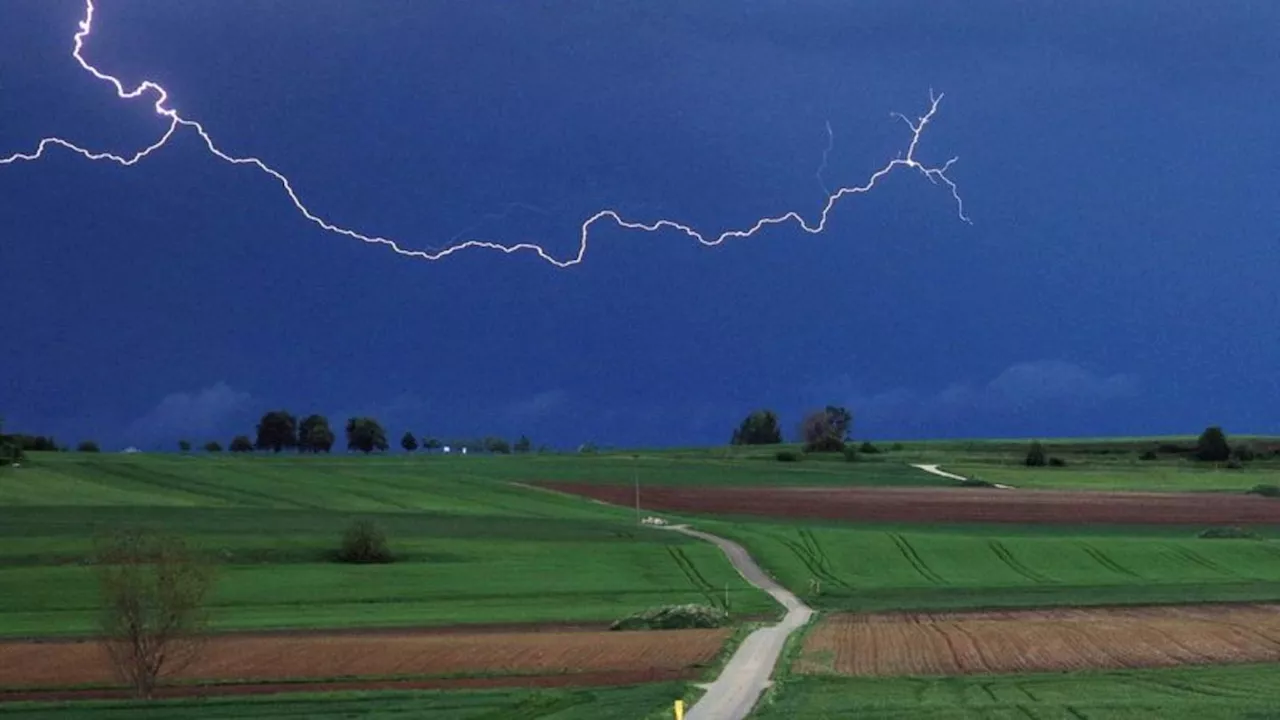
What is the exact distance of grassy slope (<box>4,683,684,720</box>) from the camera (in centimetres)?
3066

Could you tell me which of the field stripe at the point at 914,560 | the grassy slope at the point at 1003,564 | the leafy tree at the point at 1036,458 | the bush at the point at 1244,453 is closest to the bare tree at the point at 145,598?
the grassy slope at the point at 1003,564

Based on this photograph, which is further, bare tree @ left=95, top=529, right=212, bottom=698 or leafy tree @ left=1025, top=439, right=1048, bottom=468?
leafy tree @ left=1025, top=439, right=1048, bottom=468

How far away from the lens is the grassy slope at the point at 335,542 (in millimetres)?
60031

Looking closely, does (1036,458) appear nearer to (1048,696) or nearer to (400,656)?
(400,656)

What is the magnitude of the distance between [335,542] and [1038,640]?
41.1m

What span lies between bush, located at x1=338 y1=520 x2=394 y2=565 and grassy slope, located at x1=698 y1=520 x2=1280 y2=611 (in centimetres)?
1849

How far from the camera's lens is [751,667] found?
39875 millimetres

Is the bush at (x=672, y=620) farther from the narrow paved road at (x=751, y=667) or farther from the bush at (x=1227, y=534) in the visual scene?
the bush at (x=1227, y=534)

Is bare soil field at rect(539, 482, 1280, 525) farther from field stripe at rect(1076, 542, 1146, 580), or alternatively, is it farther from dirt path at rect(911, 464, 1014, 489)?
field stripe at rect(1076, 542, 1146, 580)

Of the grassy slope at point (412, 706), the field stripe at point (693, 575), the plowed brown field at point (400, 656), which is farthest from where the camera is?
the field stripe at point (693, 575)

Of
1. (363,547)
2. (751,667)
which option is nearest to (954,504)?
(363,547)

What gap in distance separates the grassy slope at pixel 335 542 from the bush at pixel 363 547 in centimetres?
128

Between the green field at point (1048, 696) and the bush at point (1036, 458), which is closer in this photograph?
the green field at point (1048, 696)

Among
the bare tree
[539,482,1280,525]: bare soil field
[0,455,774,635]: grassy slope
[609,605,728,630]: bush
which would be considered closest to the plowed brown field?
[609,605,728,630]: bush
